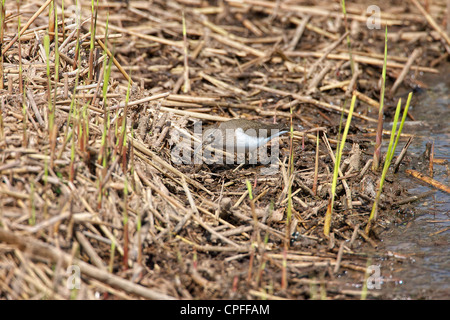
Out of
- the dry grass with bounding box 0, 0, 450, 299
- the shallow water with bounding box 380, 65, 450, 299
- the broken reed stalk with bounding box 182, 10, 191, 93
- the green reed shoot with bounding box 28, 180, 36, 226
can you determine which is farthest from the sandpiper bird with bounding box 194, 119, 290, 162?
the green reed shoot with bounding box 28, 180, 36, 226

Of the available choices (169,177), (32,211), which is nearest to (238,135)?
(169,177)

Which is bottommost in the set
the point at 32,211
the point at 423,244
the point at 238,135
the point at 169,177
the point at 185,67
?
the point at 423,244

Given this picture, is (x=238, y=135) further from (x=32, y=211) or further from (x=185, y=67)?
(x=32, y=211)

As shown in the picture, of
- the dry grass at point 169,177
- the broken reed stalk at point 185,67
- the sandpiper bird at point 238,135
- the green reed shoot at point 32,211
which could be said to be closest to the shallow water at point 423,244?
the dry grass at point 169,177

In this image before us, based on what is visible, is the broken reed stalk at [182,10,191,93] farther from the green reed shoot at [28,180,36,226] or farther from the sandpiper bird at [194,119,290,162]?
the green reed shoot at [28,180,36,226]

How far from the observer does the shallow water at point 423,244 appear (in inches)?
143

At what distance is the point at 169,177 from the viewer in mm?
4449

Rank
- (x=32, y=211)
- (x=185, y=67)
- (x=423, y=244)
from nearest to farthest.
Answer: (x=32, y=211) < (x=423, y=244) < (x=185, y=67)

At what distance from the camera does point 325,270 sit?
3721mm

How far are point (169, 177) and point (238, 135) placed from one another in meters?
1.09

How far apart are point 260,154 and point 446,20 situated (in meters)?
4.78

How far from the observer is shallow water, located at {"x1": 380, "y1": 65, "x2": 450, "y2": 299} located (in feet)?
11.9

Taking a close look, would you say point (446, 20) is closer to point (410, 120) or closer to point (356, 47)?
point (356, 47)
